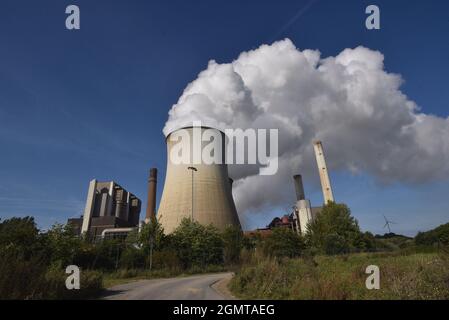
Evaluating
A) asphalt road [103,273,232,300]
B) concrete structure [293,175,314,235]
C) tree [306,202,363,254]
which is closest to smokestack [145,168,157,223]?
tree [306,202,363,254]

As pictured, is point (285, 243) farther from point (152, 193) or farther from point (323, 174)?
point (152, 193)

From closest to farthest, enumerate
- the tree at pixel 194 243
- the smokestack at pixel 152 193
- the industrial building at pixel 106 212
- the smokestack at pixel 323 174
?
1. the tree at pixel 194 243
2. the smokestack at pixel 152 193
3. the smokestack at pixel 323 174
4. the industrial building at pixel 106 212

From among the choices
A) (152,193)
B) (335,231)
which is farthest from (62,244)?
(335,231)

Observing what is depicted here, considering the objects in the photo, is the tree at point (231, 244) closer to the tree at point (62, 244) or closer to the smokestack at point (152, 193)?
the tree at point (62, 244)

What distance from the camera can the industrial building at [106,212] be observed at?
46.7m

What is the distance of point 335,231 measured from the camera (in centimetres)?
3347

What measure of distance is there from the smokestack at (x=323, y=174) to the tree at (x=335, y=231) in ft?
15.4

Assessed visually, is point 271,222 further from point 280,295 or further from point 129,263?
point 280,295

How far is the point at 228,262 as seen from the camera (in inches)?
1025

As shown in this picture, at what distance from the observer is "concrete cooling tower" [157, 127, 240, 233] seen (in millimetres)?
25359

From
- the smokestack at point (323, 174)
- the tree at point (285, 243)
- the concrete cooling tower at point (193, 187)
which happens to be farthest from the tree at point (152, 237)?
the smokestack at point (323, 174)

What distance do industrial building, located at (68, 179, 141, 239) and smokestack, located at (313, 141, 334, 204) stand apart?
29810mm
